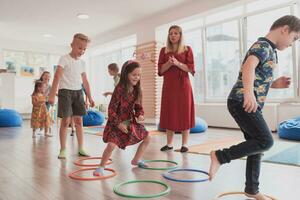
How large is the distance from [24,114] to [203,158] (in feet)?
26.7

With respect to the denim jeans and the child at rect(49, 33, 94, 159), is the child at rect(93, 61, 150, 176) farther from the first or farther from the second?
the denim jeans

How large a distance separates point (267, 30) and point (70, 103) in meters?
4.43

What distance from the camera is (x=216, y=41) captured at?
6.77 m

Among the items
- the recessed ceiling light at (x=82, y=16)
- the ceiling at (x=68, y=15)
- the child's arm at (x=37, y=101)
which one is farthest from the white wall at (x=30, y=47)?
the child's arm at (x=37, y=101)

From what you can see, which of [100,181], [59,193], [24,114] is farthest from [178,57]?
[24,114]

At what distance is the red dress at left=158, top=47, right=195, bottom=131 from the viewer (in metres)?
3.17

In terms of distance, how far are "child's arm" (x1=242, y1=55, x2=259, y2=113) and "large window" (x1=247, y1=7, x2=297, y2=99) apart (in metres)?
4.35

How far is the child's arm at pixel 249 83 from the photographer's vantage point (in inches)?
55.1

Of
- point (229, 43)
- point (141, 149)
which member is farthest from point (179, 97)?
point (229, 43)

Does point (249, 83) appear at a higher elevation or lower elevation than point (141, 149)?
higher

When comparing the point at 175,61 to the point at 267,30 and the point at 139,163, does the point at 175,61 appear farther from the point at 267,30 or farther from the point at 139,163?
the point at 267,30

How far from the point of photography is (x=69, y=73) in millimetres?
2975

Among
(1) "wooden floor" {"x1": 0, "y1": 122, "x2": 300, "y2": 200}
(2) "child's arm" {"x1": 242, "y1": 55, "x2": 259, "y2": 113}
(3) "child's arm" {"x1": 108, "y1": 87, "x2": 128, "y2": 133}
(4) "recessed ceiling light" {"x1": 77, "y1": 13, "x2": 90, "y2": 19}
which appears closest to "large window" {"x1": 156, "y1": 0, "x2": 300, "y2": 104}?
(4) "recessed ceiling light" {"x1": 77, "y1": 13, "x2": 90, "y2": 19}

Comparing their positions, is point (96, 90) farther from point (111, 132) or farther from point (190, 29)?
point (111, 132)
